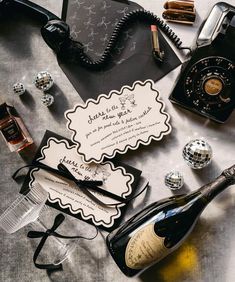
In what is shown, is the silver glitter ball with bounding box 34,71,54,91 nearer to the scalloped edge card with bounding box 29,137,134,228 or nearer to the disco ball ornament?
the scalloped edge card with bounding box 29,137,134,228

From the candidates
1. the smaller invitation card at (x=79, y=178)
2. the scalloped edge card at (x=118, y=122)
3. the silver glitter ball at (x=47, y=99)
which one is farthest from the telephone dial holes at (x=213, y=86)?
the silver glitter ball at (x=47, y=99)

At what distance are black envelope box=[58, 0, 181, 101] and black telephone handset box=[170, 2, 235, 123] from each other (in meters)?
0.08

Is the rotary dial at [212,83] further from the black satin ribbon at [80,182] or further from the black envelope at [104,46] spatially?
the black satin ribbon at [80,182]

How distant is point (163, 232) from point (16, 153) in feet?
1.21

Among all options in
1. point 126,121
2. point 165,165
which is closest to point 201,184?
point 165,165

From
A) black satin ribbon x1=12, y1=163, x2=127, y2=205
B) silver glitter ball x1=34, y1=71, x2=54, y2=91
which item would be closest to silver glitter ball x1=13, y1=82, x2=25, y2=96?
silver glitter ball x1=34, y1=71, x2=54, y2=91

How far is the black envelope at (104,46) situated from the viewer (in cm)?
98

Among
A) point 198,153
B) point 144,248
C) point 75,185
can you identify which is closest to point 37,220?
point 75,185

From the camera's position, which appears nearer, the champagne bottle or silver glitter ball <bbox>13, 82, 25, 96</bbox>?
the champagne bottle

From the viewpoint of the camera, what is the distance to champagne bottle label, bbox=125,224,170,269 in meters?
0.85

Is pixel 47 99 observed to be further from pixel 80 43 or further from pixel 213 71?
pixel 213 71

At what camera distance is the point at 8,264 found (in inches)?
37.3

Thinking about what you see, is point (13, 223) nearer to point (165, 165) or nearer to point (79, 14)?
point (165, 165)

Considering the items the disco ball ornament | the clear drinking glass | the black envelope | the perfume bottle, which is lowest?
the clear drinking glass
